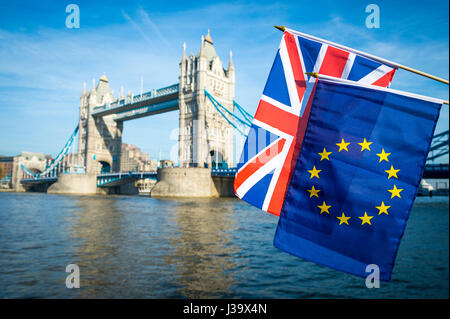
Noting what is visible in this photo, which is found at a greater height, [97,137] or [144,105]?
[144,105]

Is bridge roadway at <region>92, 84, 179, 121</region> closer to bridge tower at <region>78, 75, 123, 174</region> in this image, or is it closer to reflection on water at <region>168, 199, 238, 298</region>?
bridge tower at <region>78, 75, 123, 174</region>

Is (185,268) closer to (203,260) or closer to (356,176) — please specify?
(203,260)

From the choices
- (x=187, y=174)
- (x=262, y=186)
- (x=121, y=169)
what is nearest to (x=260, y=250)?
(x=262, y=186)

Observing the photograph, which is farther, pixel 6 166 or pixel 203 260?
pixel 6 166

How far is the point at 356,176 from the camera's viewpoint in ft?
10.1

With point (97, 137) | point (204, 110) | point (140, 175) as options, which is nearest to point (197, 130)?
point (204, 110)

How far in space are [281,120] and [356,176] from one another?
3.98 ft

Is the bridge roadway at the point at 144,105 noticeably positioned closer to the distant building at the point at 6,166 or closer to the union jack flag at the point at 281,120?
the union jack flag at the point at 281,120

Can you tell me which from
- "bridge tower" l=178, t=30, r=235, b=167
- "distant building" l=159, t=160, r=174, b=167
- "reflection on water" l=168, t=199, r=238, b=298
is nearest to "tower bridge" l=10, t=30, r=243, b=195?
"bridge tower" l=178, t=30, r=235, b=167

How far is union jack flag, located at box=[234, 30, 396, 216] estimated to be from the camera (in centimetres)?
360

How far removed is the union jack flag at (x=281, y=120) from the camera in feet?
11.8

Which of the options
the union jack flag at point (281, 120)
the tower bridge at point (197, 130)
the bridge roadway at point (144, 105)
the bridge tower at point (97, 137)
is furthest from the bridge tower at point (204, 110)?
the union jack flag at point (281, 120)

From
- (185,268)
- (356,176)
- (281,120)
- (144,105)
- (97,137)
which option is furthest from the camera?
(97,137)
